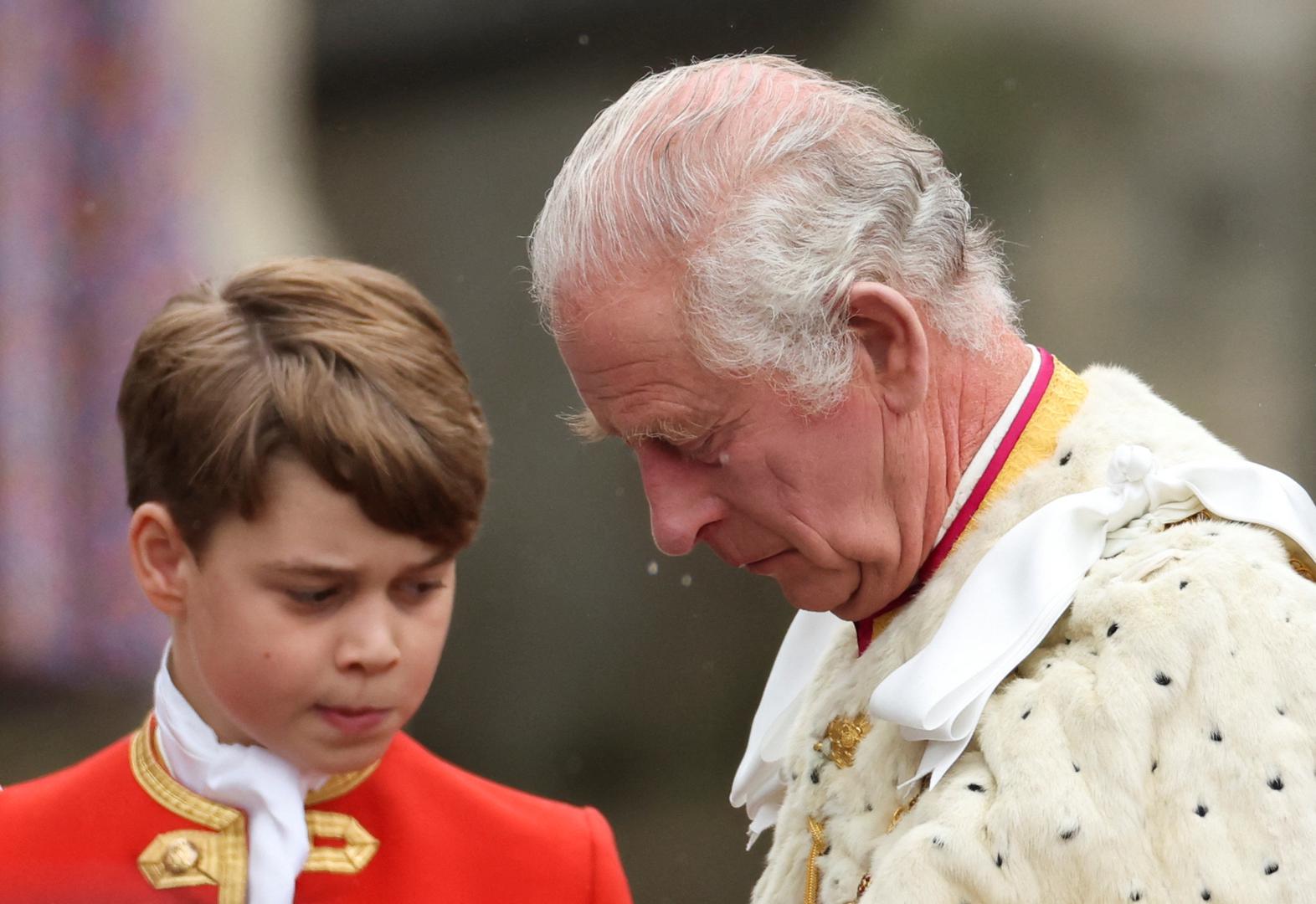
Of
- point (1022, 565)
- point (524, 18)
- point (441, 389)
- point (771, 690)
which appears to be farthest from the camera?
point (524, 18)

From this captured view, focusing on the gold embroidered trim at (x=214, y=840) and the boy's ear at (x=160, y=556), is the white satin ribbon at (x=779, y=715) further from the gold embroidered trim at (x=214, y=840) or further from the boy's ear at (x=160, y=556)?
the boy's ear at (x=160, y=556)

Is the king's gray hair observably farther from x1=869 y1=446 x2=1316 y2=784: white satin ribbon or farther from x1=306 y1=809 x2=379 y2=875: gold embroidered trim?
x1=306 y1=809 x2=379 y2=875: gold embroidered trim

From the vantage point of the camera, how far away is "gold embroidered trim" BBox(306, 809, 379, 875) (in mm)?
1883

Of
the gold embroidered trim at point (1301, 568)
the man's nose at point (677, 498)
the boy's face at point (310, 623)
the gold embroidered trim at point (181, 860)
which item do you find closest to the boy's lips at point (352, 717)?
the boy's face at point (310, 623)

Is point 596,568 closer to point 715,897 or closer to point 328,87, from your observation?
point 715,897

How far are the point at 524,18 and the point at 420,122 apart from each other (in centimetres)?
39

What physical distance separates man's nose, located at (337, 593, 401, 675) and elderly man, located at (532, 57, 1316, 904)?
379 millimetres

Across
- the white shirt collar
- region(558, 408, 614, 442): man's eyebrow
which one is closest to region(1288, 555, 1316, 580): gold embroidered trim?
the white shirt collar

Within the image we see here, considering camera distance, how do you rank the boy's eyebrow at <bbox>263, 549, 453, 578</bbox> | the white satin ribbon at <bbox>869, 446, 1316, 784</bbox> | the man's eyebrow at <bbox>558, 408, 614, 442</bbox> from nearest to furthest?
the white satin ribbon at <bbox>869, 446, 1316, 784</bbox>, the boy's eyebrow at <bbox>263, 549, 453, 578</bbox>, the man's eyebrow at <bbox>558, 408, 614, 442</bbox>

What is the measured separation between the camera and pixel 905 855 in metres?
1.57

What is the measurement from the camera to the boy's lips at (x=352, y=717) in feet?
5.94

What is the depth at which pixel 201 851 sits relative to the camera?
6.01ft

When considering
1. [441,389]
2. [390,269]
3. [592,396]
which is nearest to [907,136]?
[592,396]

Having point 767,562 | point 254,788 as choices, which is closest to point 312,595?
point 254,788
